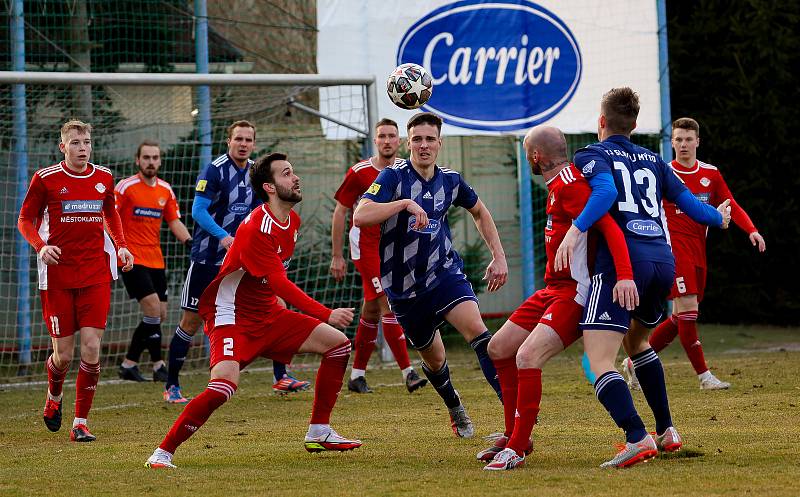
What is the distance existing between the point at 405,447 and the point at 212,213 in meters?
3.92

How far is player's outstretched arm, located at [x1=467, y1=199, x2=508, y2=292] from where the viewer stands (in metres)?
7.23

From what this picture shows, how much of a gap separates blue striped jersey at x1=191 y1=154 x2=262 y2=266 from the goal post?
2.10m

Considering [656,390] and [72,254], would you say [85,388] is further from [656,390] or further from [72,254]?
[656,390]

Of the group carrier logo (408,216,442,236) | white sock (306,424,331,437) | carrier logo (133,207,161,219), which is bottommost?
white sock (306,424,331,437)

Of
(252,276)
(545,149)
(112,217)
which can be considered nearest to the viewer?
(545,149)

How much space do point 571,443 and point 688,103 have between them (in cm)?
A: 1104

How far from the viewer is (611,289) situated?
19.3ft

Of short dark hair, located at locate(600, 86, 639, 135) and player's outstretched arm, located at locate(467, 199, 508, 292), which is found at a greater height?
short dark hair, located at locate(600, 86, 639, 135)

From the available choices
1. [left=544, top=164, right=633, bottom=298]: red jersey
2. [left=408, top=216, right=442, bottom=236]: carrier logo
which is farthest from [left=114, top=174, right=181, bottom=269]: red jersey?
[left=544, top=164, right=633, bottom=298]: red jersey

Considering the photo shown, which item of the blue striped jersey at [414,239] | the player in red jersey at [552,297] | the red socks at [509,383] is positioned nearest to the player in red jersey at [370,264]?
the blue striped jersey at [414,239]

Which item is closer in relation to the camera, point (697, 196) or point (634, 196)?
point (634, 196)

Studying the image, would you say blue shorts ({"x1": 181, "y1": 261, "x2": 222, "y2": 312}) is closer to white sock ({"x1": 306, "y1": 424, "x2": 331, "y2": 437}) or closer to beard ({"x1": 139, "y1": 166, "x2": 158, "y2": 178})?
beard ({"x1": 139, "y1": 166, "x2": 158, "y2": 178})

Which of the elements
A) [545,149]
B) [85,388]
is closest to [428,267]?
[545,149]

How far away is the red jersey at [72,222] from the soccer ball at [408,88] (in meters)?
2.36
